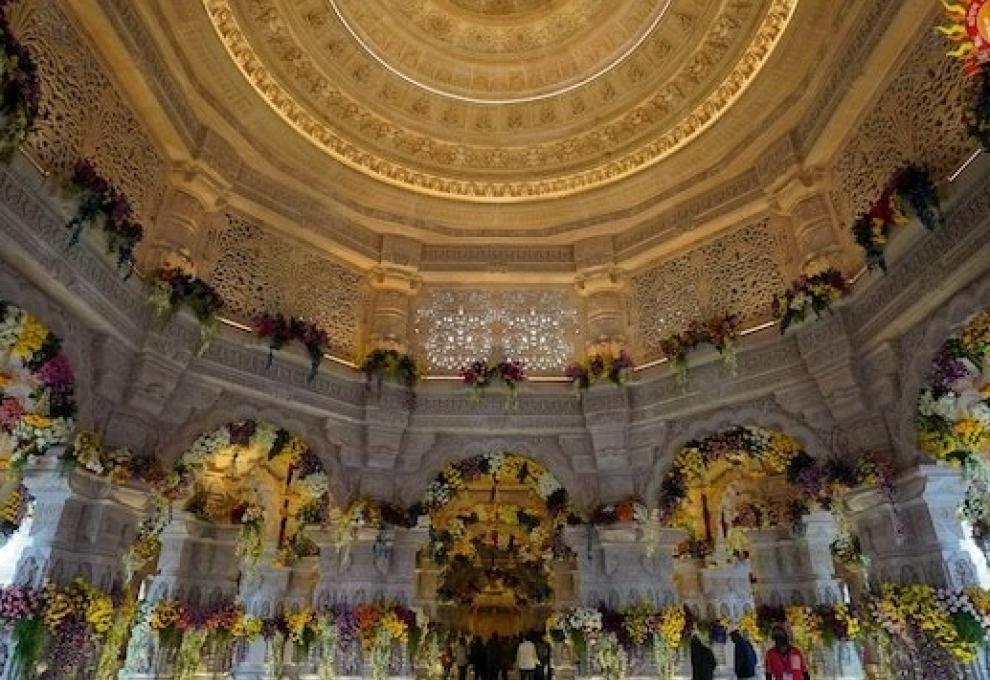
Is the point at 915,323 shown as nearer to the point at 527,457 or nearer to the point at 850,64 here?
the point at 850,64

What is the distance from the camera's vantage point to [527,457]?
8.99 m

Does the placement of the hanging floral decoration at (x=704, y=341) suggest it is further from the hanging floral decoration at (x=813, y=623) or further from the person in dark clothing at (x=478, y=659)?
the person in dark clothing at (x=478, y=659)

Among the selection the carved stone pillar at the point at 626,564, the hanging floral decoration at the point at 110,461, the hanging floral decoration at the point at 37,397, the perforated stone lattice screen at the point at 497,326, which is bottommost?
the carved stone pillar at the point at 626,564

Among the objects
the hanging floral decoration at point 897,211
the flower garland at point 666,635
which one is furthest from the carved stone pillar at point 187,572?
the hanging floral decoration at point 897,211

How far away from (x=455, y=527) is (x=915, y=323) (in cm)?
901

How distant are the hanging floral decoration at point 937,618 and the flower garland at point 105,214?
27.1 ft

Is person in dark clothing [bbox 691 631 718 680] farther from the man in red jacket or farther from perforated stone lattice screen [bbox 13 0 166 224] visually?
perforated stone lattice screen [bbox 13 0 166 224]

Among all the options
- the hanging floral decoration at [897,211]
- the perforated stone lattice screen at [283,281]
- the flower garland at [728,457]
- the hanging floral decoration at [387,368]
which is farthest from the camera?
the hanging floral decoration at [387,368]

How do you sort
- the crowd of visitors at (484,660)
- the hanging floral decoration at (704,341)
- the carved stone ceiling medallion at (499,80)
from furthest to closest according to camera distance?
the crowd of visitors at (484,660) < the carved stone ceiling medallion at (499,80) < the hanging floral decoration at (704,341)

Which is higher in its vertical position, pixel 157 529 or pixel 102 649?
pixel 157 529

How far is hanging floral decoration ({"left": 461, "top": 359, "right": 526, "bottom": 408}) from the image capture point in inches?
349

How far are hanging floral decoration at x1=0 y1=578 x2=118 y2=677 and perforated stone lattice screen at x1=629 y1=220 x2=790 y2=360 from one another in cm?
714

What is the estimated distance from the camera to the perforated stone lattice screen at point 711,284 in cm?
834

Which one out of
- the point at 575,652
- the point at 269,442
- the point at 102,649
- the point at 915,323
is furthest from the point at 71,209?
the point at 915,323
